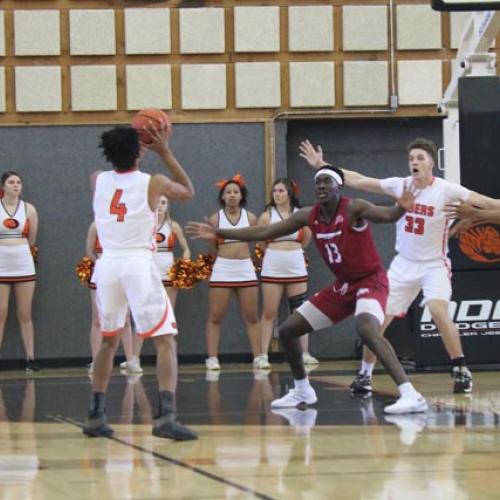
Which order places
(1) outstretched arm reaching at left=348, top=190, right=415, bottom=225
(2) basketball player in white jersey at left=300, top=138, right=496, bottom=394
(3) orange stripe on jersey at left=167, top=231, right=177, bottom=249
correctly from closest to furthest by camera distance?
(1) outstretched arm reaching at left=348, top=190, right=415, bottom=225 < (2) basketball player in white jersey at left=300, top=138, right=496, bottom=394 < (3) orange stripe on jersey at left=167, top=231, right=177, bottom=249

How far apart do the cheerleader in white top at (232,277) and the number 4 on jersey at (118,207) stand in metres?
7.50

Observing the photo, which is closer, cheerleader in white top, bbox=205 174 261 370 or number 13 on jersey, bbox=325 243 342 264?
number 13 on jersey, bbox=325 243 342 264

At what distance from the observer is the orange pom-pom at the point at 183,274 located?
17.0 meters

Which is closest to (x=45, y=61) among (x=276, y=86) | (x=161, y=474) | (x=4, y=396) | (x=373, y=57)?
(x=276, y=86)

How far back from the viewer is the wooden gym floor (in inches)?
276

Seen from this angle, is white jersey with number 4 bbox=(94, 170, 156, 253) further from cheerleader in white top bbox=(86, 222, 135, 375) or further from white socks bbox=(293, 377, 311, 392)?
cheerleader in white top bbox=(86, 222, 135, 375)

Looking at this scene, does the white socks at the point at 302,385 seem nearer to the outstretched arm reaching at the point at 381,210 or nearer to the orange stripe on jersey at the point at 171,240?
the outstretched arm reaching at the point at 381,210

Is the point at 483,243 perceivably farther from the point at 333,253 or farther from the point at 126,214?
the point at 126,214

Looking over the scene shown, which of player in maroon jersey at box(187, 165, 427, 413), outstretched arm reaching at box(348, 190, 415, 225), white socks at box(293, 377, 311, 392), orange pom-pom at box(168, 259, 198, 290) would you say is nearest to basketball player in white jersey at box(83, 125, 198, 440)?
player in maroon jersey at box(187, 165, 427, 413)

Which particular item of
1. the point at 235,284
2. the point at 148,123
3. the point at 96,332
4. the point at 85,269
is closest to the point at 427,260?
the point at 148,123

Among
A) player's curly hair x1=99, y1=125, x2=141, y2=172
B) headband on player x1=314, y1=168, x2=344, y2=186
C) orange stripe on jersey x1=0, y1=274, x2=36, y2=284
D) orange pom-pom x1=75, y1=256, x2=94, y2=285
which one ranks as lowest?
orange stripe on jersey x1=0, y1=274, x2=36, y2=284

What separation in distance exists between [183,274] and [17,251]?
6.57 ft

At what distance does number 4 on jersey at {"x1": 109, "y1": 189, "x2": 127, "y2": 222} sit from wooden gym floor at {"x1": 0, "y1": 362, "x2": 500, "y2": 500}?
1.45m

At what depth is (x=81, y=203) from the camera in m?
18.3
